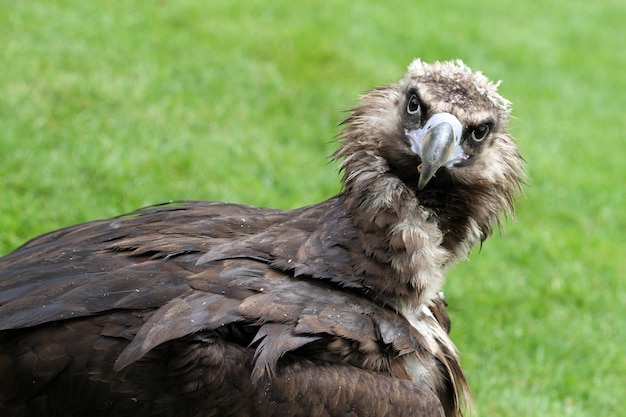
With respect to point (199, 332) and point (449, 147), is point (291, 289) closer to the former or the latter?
point (199, 332)

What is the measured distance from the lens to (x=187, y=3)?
412 inches

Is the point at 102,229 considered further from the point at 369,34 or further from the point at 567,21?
the point at 567,21

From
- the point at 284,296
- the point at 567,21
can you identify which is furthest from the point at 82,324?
the point at 567,21

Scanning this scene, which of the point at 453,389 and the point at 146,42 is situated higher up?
the point at 146,42

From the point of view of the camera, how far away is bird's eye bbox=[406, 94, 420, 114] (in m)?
3.99

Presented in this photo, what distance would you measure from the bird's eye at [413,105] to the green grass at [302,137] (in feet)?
4.27

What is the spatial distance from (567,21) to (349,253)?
40.7 ft

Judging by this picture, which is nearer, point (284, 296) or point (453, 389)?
point (284, 296)

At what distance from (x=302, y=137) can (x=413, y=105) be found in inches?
180

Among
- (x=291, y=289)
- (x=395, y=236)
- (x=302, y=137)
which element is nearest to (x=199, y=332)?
(x=291, y=289)

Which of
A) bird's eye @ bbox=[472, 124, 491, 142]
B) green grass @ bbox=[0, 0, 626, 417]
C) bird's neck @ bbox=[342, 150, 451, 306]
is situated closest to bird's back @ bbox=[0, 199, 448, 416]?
bird's neck @ bbox=[342, 150, 451, 306]

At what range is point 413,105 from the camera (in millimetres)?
4016

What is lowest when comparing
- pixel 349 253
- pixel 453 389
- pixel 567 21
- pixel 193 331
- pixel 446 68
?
pixel 453 389

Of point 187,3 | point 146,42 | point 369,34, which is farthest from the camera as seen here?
point 369,34
